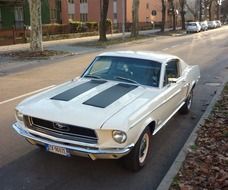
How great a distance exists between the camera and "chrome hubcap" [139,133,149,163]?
195 inches

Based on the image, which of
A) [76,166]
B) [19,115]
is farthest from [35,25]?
[76,166]

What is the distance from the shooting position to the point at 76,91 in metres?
5.34

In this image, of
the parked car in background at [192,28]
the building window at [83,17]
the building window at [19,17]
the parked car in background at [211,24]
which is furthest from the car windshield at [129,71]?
the parked car in background at [211,24]

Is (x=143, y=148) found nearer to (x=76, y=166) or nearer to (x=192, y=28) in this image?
(x=76, y=166)

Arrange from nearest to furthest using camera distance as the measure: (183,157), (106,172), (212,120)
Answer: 1. (106,172)
2. (183,157)
3. (212,120)

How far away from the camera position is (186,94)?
7.36m

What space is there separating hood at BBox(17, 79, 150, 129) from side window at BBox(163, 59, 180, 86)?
715mm

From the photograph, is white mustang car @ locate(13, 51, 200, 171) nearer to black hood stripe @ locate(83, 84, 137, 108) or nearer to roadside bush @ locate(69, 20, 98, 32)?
black hood stripe @ locate(83, 84, 137, 108)

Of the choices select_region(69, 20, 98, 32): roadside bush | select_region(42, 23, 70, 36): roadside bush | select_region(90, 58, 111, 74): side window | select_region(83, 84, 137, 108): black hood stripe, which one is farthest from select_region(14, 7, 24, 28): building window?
select_region(83, 84, 137, 108): black hood stripe

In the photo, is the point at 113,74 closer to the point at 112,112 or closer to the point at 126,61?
the point at 126,61

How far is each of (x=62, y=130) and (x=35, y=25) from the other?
673 inches

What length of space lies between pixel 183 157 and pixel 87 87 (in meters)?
1.77

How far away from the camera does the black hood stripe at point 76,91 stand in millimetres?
5056

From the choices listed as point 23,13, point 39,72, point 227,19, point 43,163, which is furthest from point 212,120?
point 227,19
